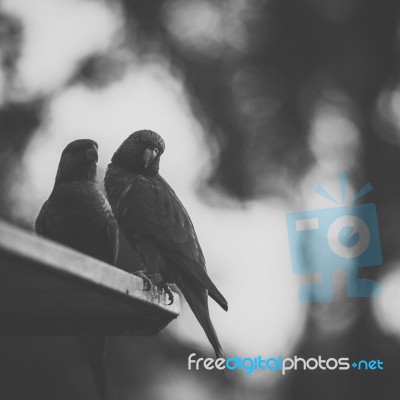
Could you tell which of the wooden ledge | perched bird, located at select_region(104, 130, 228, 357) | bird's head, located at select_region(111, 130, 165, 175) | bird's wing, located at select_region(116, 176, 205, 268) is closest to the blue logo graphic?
bird's head, located at select_region(111, 130, 165, 175)

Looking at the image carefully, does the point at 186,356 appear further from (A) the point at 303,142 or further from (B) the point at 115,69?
(B) the point at 115,69

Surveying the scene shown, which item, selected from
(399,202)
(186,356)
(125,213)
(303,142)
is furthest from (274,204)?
(125,213)

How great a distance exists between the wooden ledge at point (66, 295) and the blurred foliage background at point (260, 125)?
19.4 ft

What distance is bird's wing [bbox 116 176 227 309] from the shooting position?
10.6 feet

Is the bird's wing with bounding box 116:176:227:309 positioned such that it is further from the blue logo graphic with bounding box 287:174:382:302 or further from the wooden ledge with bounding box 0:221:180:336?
the blue logo graphic with bounding box 287:174:382:302

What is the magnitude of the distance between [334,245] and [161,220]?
473 cm

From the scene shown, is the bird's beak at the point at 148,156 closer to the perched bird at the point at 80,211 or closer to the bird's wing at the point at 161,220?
the bird's wing at the point at 161,220

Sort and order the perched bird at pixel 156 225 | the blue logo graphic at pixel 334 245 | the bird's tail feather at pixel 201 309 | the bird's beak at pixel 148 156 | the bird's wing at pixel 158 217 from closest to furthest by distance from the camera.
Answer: the bird's tail feather at pixel 201 309 < the perched bird at pixel 156 225 < the bird's wing at pixel 158 217 < the bird's beak at pixel 148 156 < the blue logo graphic at pixel 334 245

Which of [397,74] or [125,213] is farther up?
[397,74]

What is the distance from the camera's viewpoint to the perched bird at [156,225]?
123 inches

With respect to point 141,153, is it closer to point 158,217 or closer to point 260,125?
point 158,217

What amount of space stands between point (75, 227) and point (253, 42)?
7.34 m

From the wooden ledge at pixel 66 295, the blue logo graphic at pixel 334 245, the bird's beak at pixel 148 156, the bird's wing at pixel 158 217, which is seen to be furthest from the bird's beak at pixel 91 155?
the blue logo graphic at pixel 334 245

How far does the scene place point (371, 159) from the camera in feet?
28.9
